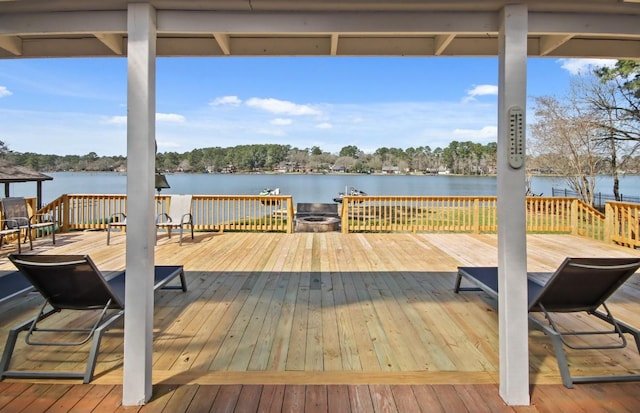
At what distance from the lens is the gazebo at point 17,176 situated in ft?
28.0

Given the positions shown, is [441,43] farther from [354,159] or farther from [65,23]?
[354,159]

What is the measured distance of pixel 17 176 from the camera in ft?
28.6

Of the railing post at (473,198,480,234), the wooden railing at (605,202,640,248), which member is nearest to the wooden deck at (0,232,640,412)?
the wooden railing at (605,202,640,248)

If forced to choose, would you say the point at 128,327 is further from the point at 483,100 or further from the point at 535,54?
the point at 483,100

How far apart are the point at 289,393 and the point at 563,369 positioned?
1604 millimetres

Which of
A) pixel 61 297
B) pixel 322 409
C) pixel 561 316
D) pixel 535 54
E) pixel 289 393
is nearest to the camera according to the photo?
pixel 322 409

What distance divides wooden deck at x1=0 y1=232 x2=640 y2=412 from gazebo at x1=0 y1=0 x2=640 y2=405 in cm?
37

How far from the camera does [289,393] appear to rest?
202 cm

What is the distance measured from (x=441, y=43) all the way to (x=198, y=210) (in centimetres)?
686

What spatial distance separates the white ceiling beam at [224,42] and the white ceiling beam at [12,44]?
161 centimetres

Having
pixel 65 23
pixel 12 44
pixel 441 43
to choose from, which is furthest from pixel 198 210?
pixel 441 43

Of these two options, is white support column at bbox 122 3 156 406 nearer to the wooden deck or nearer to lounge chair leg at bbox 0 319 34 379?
the wooden deck

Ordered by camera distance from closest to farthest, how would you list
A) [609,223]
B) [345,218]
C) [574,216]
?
[609,223]
[574,216]
[345,218]

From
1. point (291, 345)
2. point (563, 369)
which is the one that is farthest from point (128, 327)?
point (563, 369)
